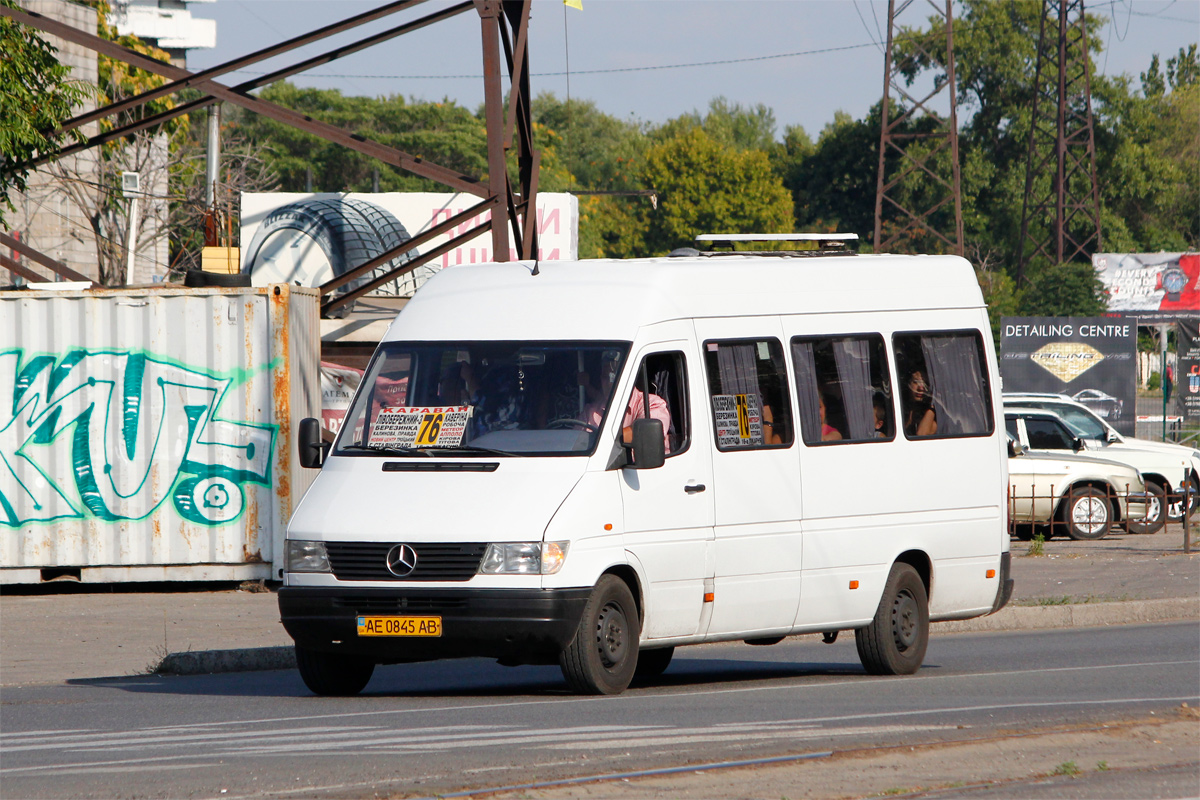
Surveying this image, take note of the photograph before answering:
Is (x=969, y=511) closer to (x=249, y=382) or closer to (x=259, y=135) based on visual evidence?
(x=249, y=382)

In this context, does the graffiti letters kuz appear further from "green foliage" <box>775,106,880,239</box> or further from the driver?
"green foliage" <box>775,106,880,239</box>

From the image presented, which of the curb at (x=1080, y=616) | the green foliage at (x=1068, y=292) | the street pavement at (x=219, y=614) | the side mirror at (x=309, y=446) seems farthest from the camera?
the green foliage at (x=1068, y=292)

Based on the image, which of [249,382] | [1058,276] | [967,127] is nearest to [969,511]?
[249,382]

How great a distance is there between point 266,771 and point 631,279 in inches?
156

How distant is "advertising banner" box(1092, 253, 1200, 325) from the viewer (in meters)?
Result: 64.9

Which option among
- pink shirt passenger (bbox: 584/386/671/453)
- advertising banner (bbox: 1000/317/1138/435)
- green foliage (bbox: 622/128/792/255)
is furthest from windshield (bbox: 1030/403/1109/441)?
green foliage (bbox: 622/128/792/255)

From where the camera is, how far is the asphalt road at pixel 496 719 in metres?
6.48

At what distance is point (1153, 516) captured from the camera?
76.8 feet

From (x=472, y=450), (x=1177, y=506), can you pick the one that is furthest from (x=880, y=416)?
(x=1177, y=506)

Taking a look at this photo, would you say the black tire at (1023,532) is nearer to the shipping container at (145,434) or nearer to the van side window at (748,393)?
the shipping container at (145,434)

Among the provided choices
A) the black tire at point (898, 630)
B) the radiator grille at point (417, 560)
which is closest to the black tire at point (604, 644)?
the radiator grille at point (417, 560)

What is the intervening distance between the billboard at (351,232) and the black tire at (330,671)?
17313 millimetres

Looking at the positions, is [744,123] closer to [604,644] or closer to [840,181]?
[840,181]

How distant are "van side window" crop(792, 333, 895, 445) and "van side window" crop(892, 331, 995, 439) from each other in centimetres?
17
